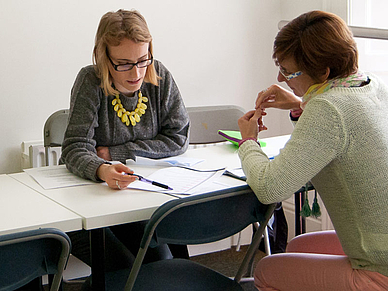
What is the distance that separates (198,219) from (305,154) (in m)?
0.31

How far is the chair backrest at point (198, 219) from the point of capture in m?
1.14

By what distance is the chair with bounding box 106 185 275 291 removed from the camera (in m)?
1.17

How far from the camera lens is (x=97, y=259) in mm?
1295

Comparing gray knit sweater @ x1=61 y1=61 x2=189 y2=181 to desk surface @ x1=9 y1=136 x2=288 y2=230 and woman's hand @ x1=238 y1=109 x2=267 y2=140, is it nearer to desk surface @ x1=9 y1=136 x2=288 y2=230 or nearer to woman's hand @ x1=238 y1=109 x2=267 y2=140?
desk surface @ x1=9 y1=136 x2=288 y2=230

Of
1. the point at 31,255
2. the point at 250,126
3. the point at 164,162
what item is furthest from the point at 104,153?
the point at 31,255

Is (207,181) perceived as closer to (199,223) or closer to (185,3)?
(199,223)

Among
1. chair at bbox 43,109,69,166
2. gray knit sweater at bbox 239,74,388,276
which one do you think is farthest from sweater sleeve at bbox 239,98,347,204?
chair at bbox 43,109,69,166

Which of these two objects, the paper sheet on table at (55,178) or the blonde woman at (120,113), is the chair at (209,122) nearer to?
the blonde woman at (120,113)

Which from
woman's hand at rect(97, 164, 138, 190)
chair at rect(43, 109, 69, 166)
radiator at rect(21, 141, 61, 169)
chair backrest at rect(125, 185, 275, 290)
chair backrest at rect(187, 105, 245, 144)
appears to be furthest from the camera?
chair backrest at rect(187, 105, 245, 144)

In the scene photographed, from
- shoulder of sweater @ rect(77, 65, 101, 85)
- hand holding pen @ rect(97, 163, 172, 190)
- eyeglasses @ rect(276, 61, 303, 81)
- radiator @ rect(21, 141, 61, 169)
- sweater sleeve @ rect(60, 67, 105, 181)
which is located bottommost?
radiator @ rect(21, 141, 61, 169)

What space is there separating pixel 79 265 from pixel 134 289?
129 cm

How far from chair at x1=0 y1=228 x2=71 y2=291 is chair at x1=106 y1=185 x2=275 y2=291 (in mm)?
206

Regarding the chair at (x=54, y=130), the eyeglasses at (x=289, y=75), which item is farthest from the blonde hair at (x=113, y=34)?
the eyeglasses at (x=289, y=75)

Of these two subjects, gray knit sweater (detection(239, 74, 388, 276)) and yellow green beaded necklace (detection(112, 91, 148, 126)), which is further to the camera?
yellow green beaded necklace (detection(112, 91, 148, 126))
